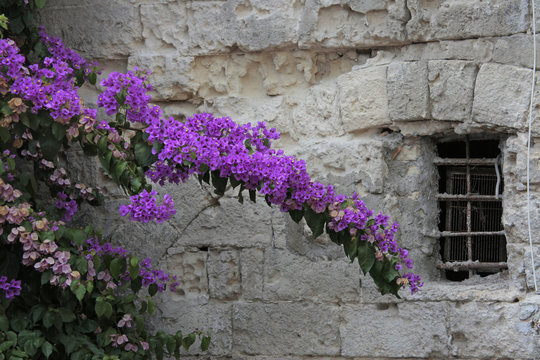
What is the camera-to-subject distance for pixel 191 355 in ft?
16.1

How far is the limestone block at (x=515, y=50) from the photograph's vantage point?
14.3ft

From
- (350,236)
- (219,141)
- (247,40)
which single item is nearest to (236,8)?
(247,40)

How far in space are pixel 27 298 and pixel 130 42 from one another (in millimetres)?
1497

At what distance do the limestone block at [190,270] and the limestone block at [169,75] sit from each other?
807 mm

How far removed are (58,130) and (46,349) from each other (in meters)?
0.90

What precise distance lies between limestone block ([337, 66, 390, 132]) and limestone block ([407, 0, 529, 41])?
27 centimetres

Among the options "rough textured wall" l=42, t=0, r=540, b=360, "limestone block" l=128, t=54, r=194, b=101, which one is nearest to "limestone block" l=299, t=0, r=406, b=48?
"rough textured wall" l=42, t=0, r=540, b=360

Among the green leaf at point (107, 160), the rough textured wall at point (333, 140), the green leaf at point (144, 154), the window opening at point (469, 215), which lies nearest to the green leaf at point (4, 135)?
the green leaf at point (107, 160)

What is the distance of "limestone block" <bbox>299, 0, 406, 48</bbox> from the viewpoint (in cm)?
459

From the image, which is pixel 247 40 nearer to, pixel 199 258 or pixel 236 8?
pixel 236 8

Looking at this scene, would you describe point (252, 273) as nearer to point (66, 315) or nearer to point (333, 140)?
point (333, 140)

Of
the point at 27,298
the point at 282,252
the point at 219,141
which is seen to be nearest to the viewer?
the point at 219,141

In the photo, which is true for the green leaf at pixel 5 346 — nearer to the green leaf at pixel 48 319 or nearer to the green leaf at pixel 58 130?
the green leaf at pixel 48 319

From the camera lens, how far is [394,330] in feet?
15.1
